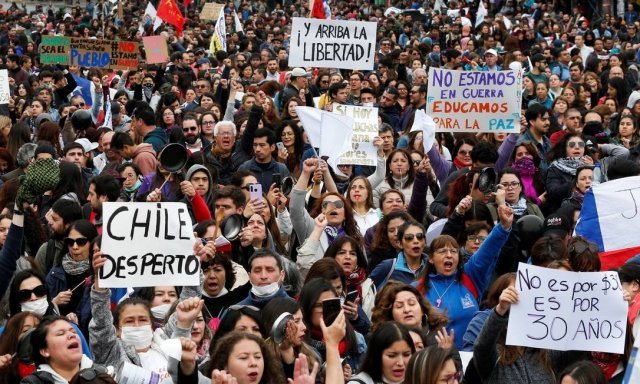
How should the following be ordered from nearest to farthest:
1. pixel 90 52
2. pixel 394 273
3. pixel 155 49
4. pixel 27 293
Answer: pixel 27 293 → pixel 394 273 → pixel 90 52 → pixel 155 49

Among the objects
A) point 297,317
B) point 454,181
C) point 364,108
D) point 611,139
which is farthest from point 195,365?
point 611,139

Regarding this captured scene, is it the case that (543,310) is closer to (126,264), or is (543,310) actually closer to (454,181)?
(126,264)

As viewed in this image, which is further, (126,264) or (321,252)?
(321,252)

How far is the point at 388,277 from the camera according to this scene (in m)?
9.09

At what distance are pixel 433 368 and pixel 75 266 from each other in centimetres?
315

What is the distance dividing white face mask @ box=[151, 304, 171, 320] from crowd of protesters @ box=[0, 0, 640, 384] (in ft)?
0.08

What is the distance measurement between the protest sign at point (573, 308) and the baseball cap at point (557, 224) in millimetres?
2768

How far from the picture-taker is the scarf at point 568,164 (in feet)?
37.5

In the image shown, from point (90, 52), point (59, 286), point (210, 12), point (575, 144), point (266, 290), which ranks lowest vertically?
point (59, 286)

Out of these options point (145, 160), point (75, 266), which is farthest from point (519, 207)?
point (75, 266)

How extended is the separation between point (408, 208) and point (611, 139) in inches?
122

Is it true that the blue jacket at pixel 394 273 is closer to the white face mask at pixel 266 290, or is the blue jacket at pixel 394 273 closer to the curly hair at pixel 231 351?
the white face mask at pixel 266 290

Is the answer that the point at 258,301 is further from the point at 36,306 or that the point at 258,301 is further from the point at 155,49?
the point at 155,49

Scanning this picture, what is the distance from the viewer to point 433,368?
6.46 meters
